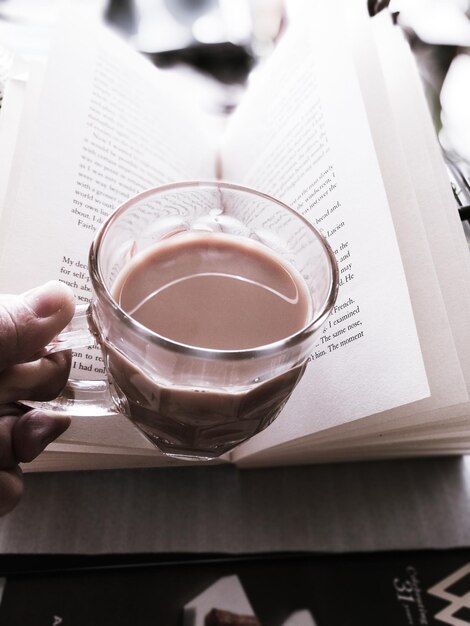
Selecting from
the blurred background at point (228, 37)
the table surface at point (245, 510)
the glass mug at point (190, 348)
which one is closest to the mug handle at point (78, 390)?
the glass mug at point (190, 348)

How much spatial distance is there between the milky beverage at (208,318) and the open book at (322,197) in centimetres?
5

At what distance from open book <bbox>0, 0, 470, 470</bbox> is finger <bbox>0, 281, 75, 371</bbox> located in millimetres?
67

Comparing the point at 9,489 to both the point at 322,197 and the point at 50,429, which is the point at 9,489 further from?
the point at 322,197

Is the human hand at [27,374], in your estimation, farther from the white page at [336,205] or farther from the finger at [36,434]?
the white page at [336,205]

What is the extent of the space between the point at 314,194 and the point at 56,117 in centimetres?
28

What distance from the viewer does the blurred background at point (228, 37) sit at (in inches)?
26.3

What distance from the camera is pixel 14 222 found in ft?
1.71

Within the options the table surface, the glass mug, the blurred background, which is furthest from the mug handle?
the blurred background

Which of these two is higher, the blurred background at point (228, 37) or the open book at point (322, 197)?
the blurred background at point (228, 37)

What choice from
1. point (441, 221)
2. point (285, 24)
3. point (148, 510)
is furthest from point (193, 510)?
point (285, 24)

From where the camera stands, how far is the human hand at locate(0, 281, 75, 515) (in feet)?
1.44

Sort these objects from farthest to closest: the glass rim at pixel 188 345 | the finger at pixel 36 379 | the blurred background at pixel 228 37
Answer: the blurred background at pixel 228 37 → the finger at pixel 36 379 → the glass rim at pixel 188 345

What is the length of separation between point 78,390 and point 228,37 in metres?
0.64

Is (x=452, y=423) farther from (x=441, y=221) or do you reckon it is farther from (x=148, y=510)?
(x=148, y=510)
